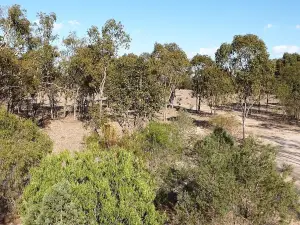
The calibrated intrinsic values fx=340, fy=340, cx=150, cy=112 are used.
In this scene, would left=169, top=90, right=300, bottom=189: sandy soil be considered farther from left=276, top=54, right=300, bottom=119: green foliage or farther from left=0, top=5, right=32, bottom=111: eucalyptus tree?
left=0, top=5, right=32, bottom=111: eucalyptus tree

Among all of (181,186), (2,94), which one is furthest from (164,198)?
(2,94)

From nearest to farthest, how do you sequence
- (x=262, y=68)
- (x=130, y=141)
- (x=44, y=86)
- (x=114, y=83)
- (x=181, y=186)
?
1. (x=181, y=186)
2. (x=130, y=141)
3. (x=114, y=83)
4. (x=262, y=68)
5. (x=44, y=86)

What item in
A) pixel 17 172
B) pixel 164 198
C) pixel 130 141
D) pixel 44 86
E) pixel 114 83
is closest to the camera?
pixel 17 172

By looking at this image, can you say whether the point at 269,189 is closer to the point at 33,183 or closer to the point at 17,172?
the point at 33,183

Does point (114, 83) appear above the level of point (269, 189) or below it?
above

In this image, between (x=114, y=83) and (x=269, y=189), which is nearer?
(x=269, y=189)

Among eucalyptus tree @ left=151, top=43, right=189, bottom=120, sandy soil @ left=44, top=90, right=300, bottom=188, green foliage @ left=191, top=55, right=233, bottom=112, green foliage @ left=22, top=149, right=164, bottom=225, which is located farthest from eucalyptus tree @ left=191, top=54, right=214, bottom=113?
green foliage @ left=22, top=149, right=164, bottom=225

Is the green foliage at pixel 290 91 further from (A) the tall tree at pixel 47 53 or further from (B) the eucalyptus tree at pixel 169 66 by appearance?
(A) the tall tree at pixel 47 53
